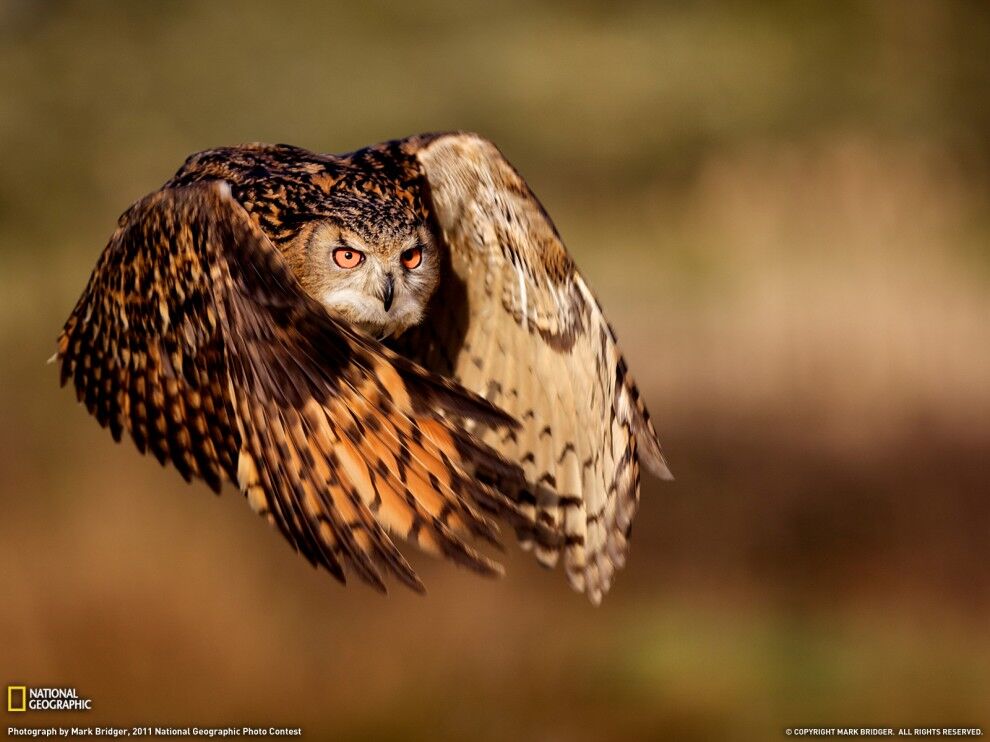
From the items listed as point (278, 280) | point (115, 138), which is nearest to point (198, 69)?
point (115, 138)

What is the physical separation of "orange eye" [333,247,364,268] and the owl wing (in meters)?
0.32

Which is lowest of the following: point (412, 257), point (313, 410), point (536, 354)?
point (313, 410)

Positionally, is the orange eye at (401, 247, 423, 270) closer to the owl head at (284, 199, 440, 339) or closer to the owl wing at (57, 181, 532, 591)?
the owl head at (284, 199, 440, 339)

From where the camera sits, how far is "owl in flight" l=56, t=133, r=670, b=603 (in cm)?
196

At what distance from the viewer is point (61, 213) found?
5887 mm

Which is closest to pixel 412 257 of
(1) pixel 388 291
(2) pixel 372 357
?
(1) pixel 388 291

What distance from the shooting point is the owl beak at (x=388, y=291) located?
251 centimetres

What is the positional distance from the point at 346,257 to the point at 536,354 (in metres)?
0.56

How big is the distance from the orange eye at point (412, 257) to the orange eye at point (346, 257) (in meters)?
0.12

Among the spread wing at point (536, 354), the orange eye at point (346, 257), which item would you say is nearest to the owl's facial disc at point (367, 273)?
the orange eye at point (346, 257)

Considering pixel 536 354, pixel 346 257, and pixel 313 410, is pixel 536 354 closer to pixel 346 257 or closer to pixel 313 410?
pixel 346 257

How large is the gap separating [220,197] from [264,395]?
1.19 ft

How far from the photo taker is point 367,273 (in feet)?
8.15

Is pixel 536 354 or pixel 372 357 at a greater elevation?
pixel 536 354
